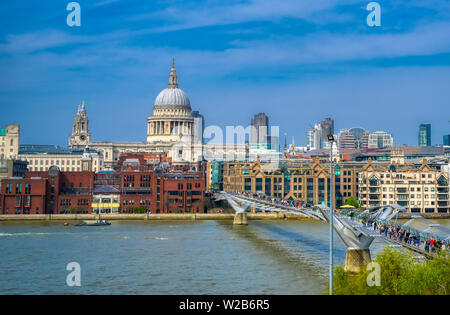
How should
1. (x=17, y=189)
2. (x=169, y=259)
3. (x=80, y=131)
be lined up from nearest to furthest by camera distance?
1. (x=169, y=259)
2. (x=17, y=189)
3. (x=80, y=131)

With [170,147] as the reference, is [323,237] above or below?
below

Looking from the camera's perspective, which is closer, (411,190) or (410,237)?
(410,237)

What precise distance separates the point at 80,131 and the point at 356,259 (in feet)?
359

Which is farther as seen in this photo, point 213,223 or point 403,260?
point 213,223

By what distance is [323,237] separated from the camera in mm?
47375

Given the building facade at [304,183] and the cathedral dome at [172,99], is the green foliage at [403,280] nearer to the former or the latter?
the building facade at [304,183]

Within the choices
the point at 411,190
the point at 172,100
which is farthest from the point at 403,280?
the point at 172,100

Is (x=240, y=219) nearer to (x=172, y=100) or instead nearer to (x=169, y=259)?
(x=169, y=259)

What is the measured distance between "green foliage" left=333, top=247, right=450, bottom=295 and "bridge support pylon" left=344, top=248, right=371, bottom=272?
3294mm

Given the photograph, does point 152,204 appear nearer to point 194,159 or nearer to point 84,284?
point 84,284

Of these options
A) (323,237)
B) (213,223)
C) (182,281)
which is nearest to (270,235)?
(323,237)

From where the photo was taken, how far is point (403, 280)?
22.8 metres
